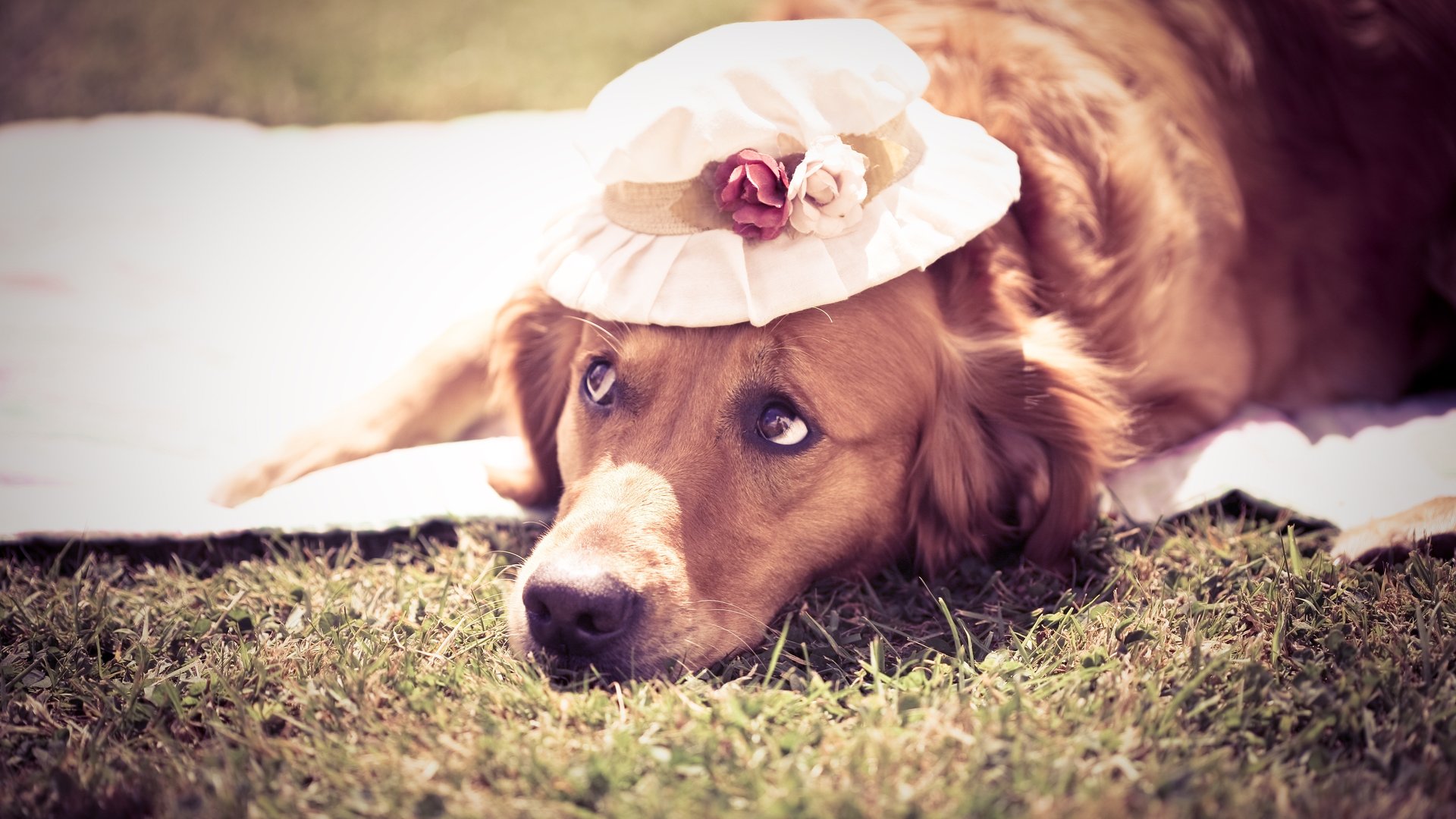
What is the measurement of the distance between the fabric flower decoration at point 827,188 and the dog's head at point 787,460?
0.23 metres

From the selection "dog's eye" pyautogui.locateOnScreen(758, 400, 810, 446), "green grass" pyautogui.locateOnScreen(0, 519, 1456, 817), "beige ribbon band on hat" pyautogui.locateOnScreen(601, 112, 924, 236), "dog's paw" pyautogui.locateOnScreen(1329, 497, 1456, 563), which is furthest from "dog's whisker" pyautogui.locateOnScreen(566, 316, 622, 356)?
"dog's paw" pyautogui.locateOnScreen(1329, 497, 1456, 563)

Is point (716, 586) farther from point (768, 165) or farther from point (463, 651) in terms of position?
point (768, 165)

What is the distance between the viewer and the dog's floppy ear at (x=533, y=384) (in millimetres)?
2984

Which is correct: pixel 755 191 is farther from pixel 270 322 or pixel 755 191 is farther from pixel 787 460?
pixel 270 322

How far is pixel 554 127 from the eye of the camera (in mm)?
5273

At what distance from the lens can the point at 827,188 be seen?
2.21 meters

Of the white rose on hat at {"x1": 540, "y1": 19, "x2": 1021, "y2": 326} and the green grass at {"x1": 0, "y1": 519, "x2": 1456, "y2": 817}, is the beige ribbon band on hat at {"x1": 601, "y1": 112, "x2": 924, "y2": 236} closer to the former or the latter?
the white rose on hat at {"x1": 540, "y1": 19, "x2": 1021, "y2": 326}

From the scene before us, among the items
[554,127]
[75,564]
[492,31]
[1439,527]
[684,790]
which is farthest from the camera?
[492,31]

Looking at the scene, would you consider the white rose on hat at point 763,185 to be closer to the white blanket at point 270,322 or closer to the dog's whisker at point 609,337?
the dog's whisker at point 609,337

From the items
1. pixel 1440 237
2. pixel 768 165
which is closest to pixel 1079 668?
pixel 768 165

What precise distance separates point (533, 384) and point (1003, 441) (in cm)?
137

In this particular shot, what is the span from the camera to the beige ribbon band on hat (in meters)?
2.35

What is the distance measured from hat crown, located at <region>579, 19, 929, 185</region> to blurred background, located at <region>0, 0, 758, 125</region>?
4307 millimetres

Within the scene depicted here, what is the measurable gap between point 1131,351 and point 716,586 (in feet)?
4.81
